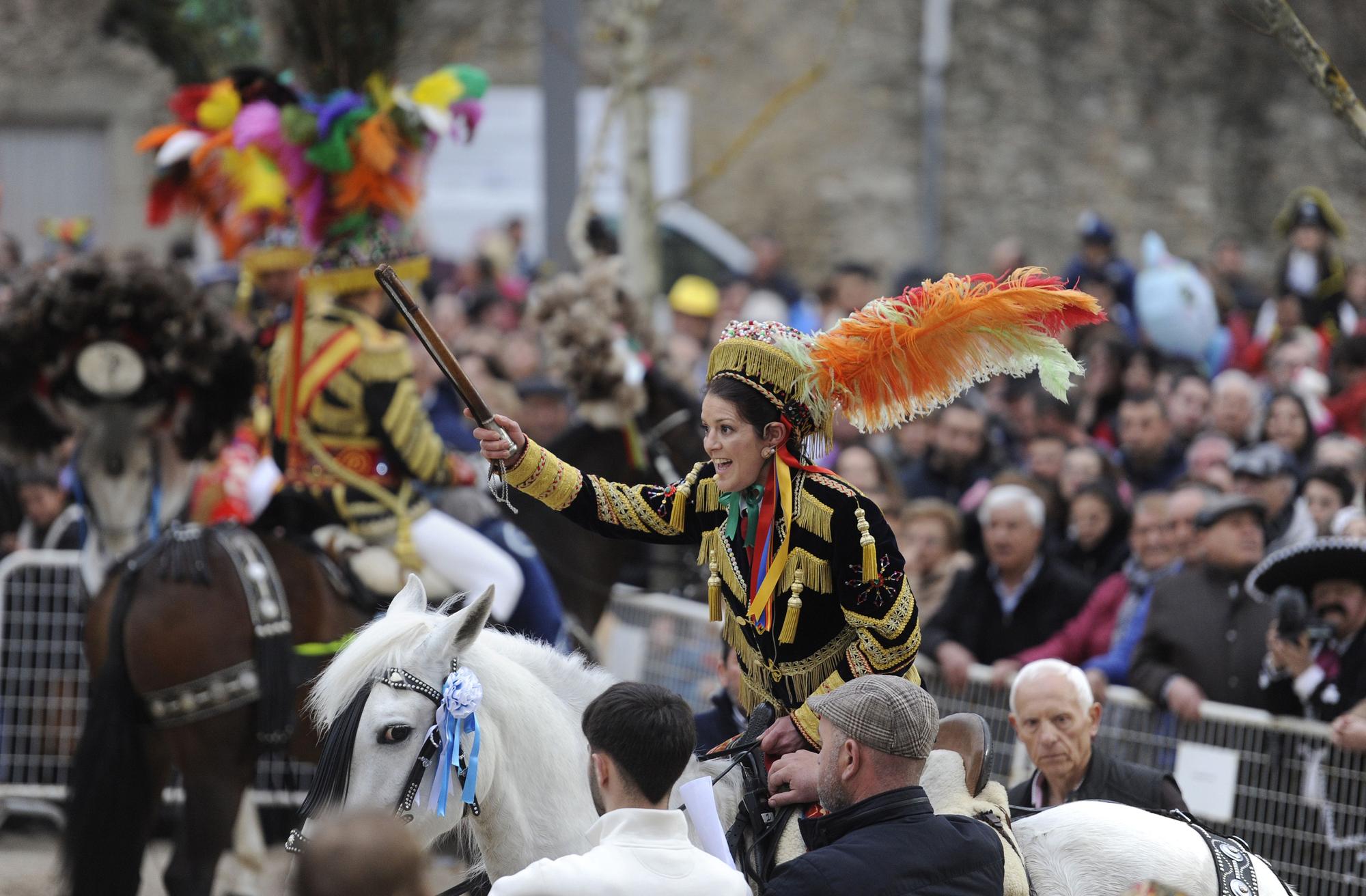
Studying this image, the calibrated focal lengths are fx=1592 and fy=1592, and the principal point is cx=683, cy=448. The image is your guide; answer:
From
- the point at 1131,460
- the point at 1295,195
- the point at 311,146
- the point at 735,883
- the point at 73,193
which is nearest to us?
the point at 735,883

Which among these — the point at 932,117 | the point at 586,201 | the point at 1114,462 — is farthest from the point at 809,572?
the point at 932,117

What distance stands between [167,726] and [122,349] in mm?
1698

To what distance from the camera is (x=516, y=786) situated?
385 centimetres

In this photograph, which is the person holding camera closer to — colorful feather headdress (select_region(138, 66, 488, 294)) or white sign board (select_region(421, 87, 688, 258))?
colorful feather headdress (select_region(138, 66, 488, 294))

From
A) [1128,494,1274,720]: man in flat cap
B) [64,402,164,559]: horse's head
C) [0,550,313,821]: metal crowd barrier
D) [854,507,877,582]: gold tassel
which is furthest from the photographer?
[0,550,313,821]: metal crowd barrier

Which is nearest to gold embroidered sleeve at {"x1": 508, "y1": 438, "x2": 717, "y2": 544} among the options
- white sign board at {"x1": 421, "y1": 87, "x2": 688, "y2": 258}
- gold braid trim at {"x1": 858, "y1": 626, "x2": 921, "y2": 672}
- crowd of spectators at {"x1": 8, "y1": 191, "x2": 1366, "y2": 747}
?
gold braid trim at {"x1": 858, "y1": 626, "x2": 921, "y2": 672}

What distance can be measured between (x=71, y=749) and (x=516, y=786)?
502 centimetres

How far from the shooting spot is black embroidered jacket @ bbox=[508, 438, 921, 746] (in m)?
4.02

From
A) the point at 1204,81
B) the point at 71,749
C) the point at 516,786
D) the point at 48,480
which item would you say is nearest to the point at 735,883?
the point at 516,786

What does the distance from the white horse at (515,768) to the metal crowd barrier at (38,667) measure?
453 centimetres

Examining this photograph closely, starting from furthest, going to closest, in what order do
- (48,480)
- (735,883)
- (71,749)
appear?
1. (48,480)
2. (71,749)
3. (735,883)

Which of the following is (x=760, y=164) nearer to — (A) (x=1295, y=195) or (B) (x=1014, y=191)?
(B) (x=1014, y=191)

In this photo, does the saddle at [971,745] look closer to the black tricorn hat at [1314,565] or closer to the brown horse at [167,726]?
the black tricorn hat at [1314,565]

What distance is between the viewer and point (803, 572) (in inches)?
161
